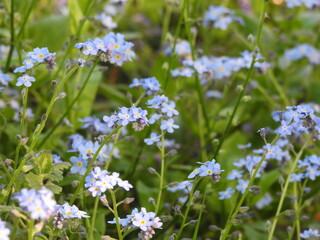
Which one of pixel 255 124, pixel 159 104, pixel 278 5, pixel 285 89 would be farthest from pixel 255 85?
pixel 278 5

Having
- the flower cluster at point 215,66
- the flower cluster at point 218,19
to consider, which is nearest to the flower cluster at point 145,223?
the flower cluster at point 215,66

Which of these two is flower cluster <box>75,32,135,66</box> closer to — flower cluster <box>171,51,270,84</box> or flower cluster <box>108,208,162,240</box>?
flower cluster <box>171,51,270,84</box>

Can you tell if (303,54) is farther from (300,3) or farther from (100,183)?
(100,183)

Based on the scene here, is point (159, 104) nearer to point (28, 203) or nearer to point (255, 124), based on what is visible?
point (28, 203)

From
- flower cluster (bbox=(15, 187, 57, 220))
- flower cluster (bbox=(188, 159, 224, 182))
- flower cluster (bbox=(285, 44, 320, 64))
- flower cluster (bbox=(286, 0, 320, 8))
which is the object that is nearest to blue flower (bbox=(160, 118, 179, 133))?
flower cluster (bbox=(188, 159, 224, 182))

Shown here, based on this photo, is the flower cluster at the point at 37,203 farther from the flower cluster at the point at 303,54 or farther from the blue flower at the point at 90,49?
the flower cluster at the point at 303,54

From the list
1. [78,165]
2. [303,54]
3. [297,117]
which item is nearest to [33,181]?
[78,165]
